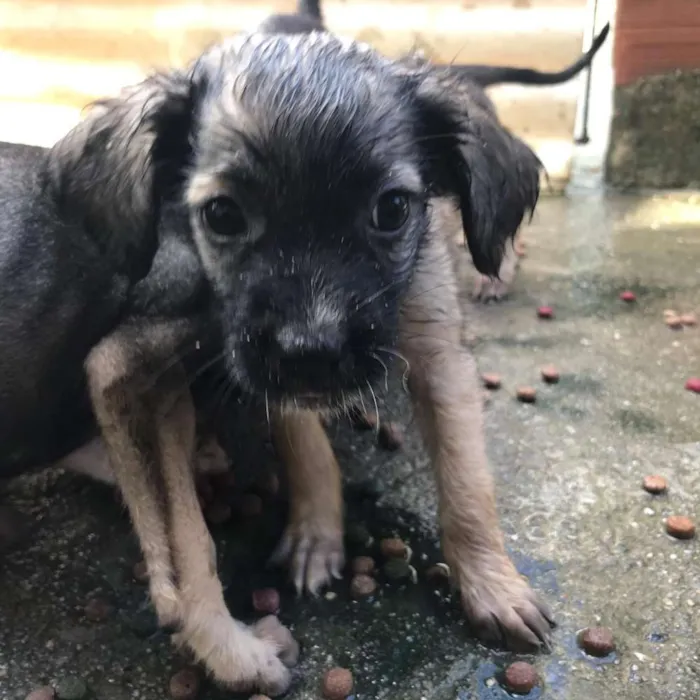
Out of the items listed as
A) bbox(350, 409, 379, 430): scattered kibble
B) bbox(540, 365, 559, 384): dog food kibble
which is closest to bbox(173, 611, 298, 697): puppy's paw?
bbox(350, 409, 379, 430): scattered kibble

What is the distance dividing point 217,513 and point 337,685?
522mm

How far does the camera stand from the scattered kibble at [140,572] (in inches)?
61.1

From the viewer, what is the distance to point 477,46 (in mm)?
3842

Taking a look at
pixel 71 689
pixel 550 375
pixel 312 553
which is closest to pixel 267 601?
pixel 312 553

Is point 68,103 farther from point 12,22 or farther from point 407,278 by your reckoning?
point 407,278

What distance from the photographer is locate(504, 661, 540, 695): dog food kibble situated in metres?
1.27

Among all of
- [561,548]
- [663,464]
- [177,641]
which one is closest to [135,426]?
[177,641]

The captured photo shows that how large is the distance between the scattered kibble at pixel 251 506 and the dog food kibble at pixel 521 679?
0.63 m

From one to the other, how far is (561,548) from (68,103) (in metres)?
3.47

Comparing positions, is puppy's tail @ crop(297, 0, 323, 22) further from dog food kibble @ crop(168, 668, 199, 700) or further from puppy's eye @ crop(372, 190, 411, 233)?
dog food kibble @ crop(168, 668, 199, 700)

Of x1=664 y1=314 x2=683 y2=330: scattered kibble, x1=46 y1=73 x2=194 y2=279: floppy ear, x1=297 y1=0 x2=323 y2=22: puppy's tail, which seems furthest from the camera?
x1=297 y1=0 x2=323 y2=22: puppy's tail

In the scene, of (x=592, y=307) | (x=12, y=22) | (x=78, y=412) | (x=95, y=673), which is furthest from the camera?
(x=12, y=22)

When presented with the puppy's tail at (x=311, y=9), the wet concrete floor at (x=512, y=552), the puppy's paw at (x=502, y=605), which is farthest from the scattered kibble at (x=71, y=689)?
the puppy's tail at (x=311, y=9)

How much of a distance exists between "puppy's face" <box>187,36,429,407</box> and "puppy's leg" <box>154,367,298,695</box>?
0.18m
